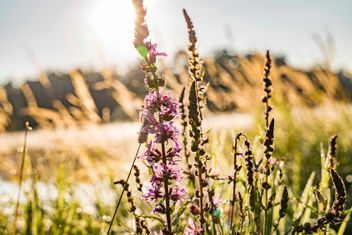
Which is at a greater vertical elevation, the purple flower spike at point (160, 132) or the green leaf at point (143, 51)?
the green leaf at point (143, 51)

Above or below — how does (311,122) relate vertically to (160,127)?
below

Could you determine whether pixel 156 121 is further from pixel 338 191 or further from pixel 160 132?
pixel 338 191

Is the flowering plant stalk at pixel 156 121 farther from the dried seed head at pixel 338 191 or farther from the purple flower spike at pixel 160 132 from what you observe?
the dried seed head at pixel 338 191

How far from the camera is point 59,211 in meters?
3.42

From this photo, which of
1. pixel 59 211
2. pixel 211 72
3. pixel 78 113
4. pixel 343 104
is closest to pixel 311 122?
pixel 343 104

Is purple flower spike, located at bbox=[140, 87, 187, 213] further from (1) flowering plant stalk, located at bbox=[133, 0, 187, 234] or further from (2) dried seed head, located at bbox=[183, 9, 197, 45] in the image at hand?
(2) dried seed head, located at bbox=[183, 9, 197, 45]

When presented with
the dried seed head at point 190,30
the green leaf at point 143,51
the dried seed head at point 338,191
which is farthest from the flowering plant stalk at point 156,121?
the dried seed head at point 338,191

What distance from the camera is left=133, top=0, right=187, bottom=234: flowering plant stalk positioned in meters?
1.63

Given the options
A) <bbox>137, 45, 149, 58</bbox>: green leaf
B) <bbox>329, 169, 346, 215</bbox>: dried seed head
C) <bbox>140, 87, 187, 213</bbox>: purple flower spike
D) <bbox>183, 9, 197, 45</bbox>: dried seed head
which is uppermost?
<bbox>183, 9, 197, 45</bbox>: dried seed head

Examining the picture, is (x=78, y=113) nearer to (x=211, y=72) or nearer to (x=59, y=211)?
(x=211, y=72)

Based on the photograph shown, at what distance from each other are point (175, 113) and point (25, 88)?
4.44 metres

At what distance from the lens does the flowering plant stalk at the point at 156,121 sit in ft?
5.36

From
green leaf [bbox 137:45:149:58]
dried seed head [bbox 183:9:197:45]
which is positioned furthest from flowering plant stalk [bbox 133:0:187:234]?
dried seed head [bbox 183:9:197:45]

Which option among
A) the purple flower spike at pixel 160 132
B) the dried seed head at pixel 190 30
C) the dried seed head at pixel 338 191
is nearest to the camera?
the dried seed head at pixel 338 191
